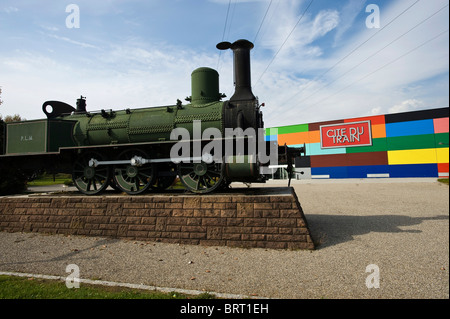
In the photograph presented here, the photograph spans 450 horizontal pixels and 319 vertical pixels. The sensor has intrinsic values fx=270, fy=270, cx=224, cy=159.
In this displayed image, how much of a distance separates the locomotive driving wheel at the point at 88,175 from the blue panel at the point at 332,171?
25382mm

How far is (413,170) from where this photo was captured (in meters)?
25.4

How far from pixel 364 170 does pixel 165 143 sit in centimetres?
2553

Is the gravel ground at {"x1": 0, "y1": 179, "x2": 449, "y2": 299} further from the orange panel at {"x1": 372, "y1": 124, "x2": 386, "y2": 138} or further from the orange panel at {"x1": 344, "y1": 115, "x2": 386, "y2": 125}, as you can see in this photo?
the orange panel at {"x1": 344, "y1": 115, "x2": 386, "y2": 125}

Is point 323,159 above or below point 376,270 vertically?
above

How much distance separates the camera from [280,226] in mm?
6754

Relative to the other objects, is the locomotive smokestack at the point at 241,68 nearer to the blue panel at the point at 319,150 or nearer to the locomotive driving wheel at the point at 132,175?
the locomotive driving wheel at the point at 132,175

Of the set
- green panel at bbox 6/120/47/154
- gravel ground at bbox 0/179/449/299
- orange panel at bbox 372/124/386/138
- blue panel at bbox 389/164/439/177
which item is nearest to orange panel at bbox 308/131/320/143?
orange panel at bbox 372/124/386/138

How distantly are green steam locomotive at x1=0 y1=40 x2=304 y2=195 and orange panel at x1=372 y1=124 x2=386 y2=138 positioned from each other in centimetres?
2239

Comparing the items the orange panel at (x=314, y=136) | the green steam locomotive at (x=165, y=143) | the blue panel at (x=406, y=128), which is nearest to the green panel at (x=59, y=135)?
the green steam locomotive at (x=165, y=143)
